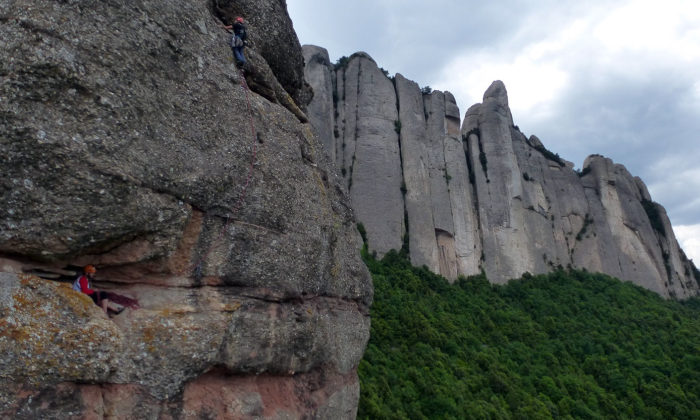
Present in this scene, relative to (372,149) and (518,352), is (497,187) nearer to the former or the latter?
(372,149)

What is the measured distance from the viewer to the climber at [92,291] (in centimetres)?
620

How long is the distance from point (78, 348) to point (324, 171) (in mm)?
6094

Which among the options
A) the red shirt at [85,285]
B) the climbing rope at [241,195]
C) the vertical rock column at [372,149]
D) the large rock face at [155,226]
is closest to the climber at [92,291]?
the red shirt at [85,285]

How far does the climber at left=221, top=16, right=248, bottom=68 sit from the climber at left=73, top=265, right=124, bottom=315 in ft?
14.6

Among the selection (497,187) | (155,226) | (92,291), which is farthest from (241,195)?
(497,187)

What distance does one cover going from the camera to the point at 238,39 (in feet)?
28.7

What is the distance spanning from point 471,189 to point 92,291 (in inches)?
1383

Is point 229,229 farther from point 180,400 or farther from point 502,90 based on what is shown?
point 502,90

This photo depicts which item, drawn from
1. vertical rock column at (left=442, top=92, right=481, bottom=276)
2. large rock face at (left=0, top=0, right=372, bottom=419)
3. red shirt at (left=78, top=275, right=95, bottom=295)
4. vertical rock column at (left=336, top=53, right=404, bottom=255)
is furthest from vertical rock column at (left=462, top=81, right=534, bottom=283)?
red shirt at (left=78, top=275, right=95, bottom=295)

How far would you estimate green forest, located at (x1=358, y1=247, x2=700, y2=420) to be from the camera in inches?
709

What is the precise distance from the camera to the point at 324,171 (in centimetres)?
1047

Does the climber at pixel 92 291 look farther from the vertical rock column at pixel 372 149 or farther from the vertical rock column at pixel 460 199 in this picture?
the vertical rock column at pixel 460 199

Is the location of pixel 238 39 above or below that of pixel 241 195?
above

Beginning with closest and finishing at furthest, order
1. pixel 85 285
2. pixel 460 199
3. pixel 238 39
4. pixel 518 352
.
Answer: pixel 85 285 → pixel 238 39 → pixel 518 352 → pixel 460 199
